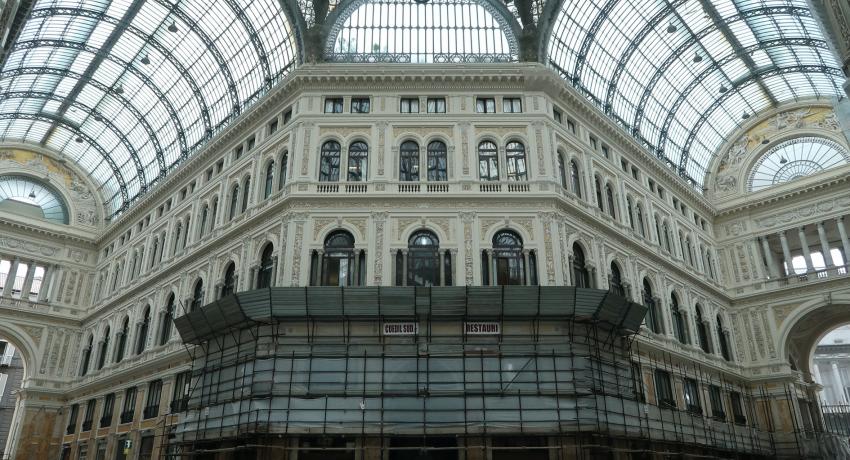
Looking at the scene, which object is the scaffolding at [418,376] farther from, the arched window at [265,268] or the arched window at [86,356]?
the arched window at [86,356]

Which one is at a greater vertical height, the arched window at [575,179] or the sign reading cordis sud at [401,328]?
the arched window at [575,179]

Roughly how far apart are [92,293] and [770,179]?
53.5 metres

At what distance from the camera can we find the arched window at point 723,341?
135 feet

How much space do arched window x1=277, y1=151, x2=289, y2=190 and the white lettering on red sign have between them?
9903 millimetres

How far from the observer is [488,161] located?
30359 millimetres

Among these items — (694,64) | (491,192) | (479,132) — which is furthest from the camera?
(694,64)

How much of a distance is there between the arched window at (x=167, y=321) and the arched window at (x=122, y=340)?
17.8 ft

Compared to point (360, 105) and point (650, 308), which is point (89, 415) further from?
point (650, 308)

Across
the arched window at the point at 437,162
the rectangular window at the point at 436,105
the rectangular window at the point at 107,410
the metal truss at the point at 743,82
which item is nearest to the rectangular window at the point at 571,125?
the rectangular window at the point at 436,105

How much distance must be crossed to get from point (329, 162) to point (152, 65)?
71.6 ft

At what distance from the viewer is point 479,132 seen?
30.8m

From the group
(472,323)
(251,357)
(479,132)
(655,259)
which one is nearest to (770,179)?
(655,259)

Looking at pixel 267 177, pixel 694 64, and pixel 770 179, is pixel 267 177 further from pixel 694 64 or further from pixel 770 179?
pixel 770 179

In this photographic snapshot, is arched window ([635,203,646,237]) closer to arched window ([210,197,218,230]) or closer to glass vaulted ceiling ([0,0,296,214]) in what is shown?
glass vaulted ceiling ([0,0,296,214])
